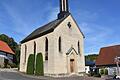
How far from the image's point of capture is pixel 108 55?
4406 centimetres

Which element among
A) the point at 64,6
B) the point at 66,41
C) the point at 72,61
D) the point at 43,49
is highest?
the point at 64,6

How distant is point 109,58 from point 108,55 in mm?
1233

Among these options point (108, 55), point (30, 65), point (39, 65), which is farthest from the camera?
point (108, 55)

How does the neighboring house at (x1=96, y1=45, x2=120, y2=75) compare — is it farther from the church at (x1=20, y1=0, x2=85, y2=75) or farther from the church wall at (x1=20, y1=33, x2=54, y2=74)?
the church wall at (x1=20, y1=33, x2=54, y2=74)

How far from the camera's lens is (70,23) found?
1312 inches

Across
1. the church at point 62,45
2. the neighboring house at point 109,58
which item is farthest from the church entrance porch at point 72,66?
the neighboring house at point 109,58

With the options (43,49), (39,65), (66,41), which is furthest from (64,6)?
(39,65)

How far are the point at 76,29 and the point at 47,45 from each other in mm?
6230

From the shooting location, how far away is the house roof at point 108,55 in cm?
4225

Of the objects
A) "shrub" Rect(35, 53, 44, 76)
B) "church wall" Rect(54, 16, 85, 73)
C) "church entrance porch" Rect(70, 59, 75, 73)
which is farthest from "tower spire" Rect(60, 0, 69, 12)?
"church entrance porch" Rect(70, 59, 75, 73)

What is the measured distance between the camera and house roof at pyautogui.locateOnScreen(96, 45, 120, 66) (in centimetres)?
4225

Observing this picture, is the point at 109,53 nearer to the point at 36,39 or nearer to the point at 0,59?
the point at 36,39

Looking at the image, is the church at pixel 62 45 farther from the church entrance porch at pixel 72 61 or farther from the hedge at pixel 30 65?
the hedge at pixel 30 65

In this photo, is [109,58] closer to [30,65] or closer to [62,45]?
[62,45]
